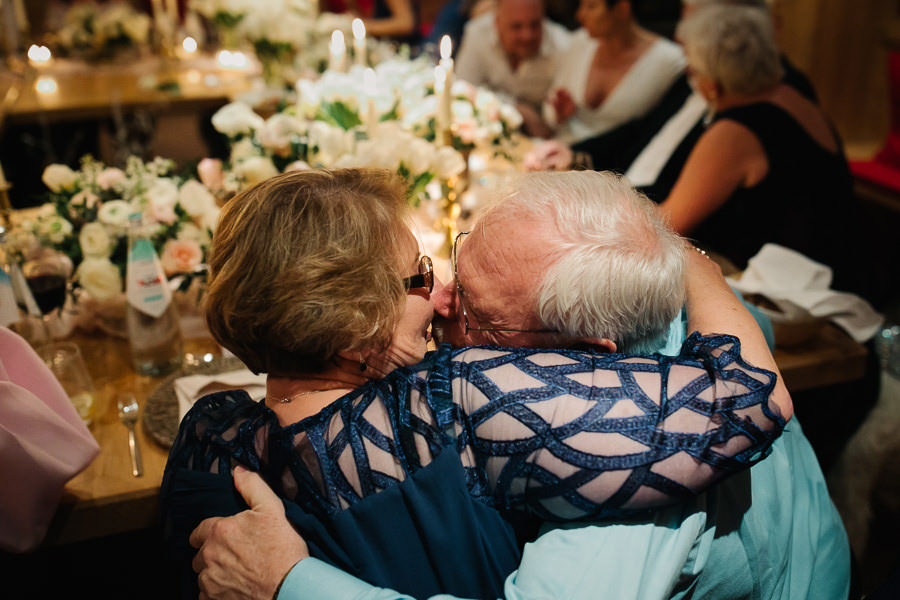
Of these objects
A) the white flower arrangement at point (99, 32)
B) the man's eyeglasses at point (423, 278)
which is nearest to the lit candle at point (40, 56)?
the white flower arrangement at point (99, 32)

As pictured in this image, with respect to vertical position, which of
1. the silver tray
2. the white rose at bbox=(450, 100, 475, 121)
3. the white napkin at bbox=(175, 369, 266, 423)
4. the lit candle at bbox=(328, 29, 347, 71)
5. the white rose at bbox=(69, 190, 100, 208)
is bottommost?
the silver tray

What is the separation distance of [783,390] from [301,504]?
2.45ft

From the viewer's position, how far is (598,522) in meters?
1.03

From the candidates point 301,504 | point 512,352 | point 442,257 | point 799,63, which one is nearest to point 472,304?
point 512,352

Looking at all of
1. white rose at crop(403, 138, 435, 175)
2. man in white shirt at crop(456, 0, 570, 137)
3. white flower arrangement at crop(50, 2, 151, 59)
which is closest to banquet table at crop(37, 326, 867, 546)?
white rose at crop(403, 138, 435, 175)

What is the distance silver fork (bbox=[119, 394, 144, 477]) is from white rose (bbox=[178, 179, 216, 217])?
50cm

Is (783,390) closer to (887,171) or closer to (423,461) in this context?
(423,461)

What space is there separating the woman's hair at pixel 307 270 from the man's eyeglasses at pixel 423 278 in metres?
0.03

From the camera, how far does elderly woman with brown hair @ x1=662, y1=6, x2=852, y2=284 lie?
245 centimetres

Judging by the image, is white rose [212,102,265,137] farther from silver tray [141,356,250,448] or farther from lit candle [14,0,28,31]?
lit candle [14,0,28,31]

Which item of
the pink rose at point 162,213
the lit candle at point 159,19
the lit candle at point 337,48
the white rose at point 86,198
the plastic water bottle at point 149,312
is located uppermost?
the lit candle at point 159,19

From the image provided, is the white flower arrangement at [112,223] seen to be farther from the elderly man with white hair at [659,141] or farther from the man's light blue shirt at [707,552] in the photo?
the elderly man with white hair at [659,141]

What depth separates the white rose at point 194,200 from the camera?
1809mm

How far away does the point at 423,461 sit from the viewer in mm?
1002
